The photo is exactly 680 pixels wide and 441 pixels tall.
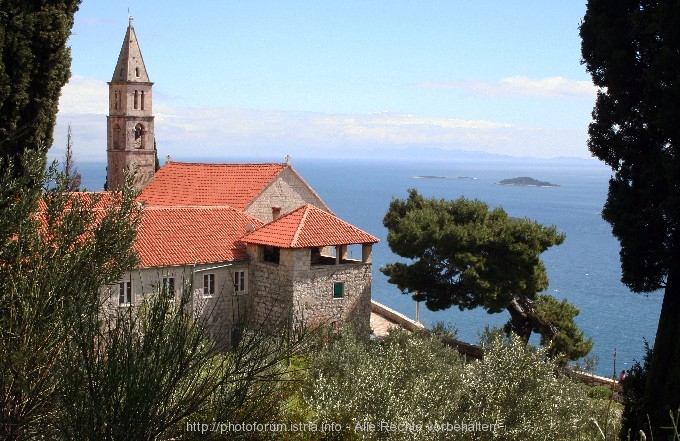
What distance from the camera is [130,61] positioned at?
33.8 m

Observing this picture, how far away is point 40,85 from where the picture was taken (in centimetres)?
1168

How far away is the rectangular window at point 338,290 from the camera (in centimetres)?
2453

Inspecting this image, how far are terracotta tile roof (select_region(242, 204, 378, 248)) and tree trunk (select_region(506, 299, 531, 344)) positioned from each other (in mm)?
6345

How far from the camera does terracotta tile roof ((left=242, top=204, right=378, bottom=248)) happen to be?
23953 millimetres

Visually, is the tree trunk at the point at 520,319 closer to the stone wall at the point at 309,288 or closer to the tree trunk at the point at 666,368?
the stone wall at the point at 309,288

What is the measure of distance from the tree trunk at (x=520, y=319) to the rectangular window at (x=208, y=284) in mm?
10526

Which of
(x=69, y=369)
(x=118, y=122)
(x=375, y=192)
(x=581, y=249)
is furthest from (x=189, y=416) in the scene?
(x=375, y=192)

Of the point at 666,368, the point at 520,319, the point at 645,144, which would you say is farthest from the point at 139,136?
the point at 666,368

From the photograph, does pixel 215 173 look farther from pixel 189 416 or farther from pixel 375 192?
pixel 375 192

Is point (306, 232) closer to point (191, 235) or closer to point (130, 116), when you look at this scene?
point (191, 235)

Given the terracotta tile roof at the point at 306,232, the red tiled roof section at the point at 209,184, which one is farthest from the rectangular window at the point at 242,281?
the red tiled roof section at the point at 209,184

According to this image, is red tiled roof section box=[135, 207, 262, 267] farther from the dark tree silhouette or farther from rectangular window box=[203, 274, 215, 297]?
the dark tree silhouette

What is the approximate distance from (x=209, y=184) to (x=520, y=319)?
13.1m

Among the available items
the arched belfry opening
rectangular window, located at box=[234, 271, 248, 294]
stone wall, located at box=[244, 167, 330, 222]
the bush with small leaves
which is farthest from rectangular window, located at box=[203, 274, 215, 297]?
the bush with small leaves
